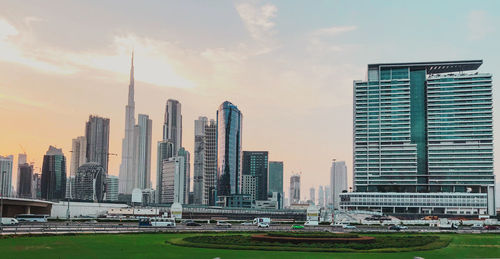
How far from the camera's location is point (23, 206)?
162m

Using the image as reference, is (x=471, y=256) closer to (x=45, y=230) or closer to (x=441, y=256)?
(x=441, y=256)

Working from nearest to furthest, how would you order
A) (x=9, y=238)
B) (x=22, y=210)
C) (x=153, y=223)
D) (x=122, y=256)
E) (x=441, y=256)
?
1. (x=122, y=256)
2. (x=441, y=256)
3. (x=9, y=238)
4. (x=153, y=223)
5. (x=22, y=210)

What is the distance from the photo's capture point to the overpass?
14640cm

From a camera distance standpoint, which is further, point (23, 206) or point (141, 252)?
point (23, 206)

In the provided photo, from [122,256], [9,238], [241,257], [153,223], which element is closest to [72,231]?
[9,238]

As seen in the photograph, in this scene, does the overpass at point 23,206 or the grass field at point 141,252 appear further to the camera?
the overpass at point 23,206

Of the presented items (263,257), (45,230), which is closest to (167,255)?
(263,257)

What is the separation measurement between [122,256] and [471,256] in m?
34.6

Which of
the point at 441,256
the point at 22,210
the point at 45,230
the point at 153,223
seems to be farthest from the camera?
the point at 22,210

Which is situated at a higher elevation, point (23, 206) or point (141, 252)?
point (141, 252)

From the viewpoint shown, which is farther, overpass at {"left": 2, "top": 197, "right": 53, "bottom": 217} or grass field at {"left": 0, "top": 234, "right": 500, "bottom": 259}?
overpass at {"left": 2, "top": 197, "right": 53, "bottom": 217}

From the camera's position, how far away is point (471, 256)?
5562 centimetres

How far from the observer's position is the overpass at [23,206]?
14640cm

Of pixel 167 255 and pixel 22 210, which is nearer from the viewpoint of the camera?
pixel 167 255
